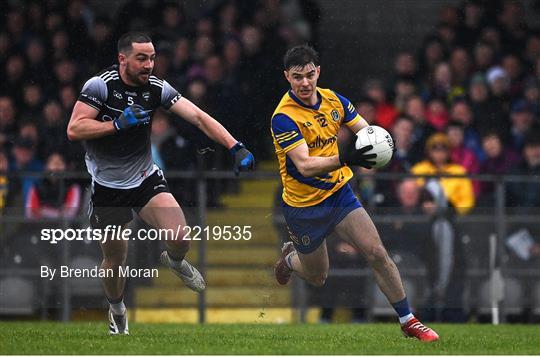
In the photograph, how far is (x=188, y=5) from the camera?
17.1 meters

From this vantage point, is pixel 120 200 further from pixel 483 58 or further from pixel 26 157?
pixel 483 58

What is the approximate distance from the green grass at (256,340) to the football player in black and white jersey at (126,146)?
0.69 meters

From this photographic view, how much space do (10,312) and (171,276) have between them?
1587mm

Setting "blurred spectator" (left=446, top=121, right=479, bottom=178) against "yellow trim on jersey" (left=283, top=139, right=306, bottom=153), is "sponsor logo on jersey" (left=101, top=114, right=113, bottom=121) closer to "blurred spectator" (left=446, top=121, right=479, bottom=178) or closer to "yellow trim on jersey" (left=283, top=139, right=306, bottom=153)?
"yellow trim on jersey" (left=283, top=139, right=306, bottom=153)

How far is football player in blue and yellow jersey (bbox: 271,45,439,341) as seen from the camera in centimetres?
1014

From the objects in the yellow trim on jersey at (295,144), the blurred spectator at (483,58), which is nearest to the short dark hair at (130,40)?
the yellow trim on jersey at (295,144)

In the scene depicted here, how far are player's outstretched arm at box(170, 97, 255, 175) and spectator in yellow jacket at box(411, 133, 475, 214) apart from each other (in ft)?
12.9

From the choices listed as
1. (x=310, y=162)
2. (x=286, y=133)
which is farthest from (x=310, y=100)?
(x=310, y=162)

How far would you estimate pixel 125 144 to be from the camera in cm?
1067

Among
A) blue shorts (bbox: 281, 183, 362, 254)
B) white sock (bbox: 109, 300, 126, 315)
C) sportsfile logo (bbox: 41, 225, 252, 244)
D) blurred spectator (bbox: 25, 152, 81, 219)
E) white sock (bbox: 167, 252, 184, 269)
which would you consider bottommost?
white sock (bbox: 109, 300, 126, 315)

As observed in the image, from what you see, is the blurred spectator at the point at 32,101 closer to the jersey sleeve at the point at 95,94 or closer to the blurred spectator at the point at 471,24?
the blurred spectator at the point at 471,24

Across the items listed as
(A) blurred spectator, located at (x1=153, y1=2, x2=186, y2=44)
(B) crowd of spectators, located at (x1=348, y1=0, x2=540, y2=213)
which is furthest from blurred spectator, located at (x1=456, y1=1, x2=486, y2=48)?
(A) blurred spectator, located at (x1=153, y1=2, x2=186, y2=44)

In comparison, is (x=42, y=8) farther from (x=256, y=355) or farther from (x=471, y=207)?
(x=256, y=355)

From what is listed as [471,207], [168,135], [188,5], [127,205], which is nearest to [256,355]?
[127,205]
